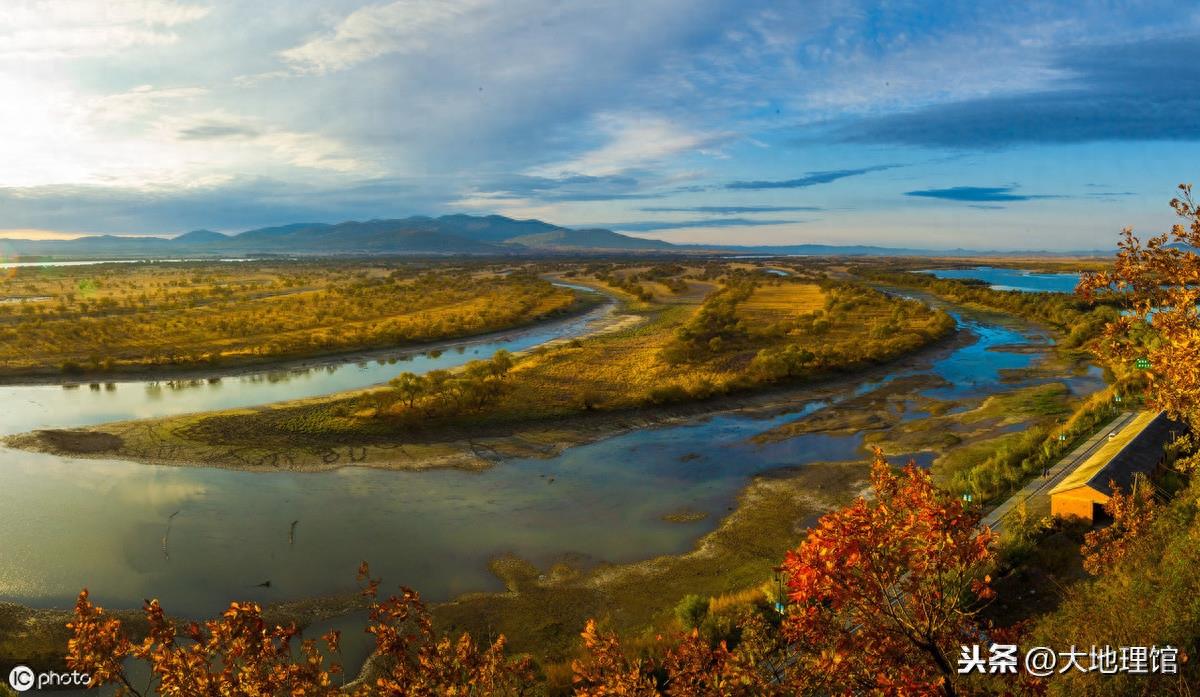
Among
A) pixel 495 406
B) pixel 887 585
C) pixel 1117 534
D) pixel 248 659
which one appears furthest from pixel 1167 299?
pixel 495 406

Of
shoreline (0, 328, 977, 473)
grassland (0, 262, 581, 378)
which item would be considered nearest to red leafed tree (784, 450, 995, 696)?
shoreline (0, 328, 977, 473)

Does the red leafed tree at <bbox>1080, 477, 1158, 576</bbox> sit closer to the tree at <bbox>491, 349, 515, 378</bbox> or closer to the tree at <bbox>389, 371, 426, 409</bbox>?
the tree at <bbox>389, 371, 426, 409</bbox>

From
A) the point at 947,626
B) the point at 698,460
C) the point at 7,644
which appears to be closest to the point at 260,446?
the point at 7,644

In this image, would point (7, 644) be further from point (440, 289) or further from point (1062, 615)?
point (440, 289)

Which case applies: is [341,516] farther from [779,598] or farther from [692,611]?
[779,598]

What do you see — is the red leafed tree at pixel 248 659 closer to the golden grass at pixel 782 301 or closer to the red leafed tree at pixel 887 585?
the red leafed tree at pixel 887 585
